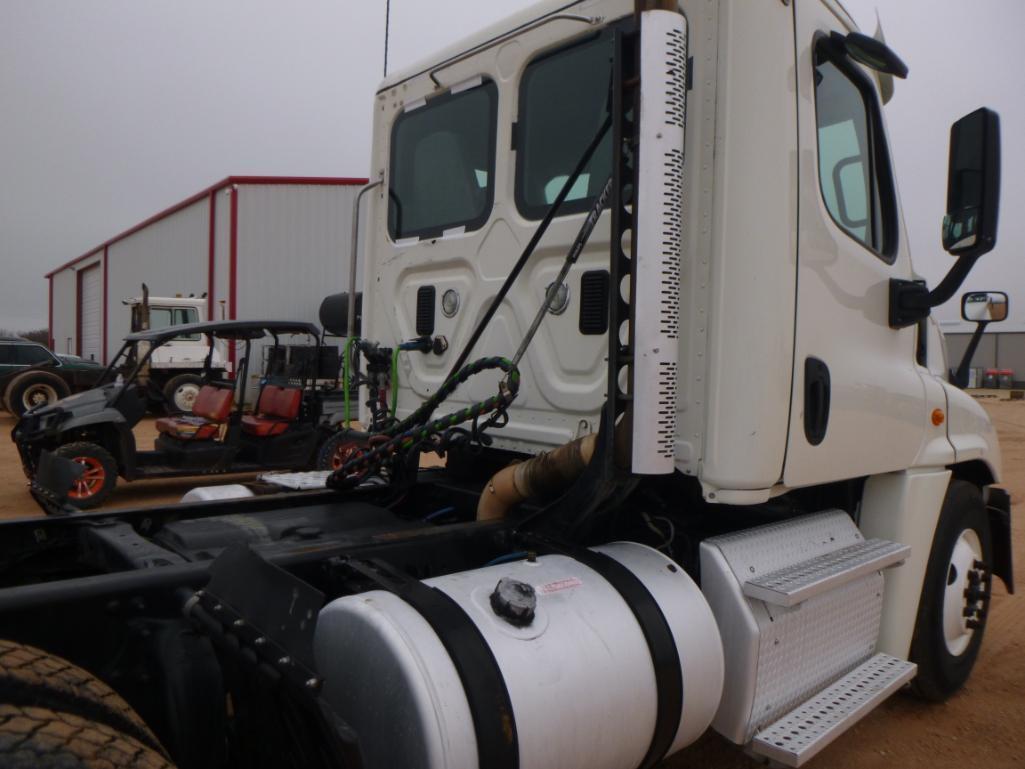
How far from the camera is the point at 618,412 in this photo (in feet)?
7.27

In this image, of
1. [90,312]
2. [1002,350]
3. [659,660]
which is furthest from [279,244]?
[1002,350]

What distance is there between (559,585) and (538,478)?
58 cm

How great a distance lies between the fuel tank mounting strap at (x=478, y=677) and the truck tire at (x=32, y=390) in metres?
14.4

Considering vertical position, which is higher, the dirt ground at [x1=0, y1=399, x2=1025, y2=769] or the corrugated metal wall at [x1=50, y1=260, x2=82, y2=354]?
the corrugated metal wall at [x1=50, y1=260, x2=82, y2=354]

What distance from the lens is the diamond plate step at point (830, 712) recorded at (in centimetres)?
212

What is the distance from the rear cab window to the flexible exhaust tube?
2.81 feet

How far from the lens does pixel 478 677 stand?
1613 millimetres

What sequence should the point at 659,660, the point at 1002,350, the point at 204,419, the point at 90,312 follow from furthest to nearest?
1. the point at 1002,350
2. the point at 90,312
3. the point at 204,419
4. the point at 659,660

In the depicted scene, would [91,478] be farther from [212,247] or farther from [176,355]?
[212,247]

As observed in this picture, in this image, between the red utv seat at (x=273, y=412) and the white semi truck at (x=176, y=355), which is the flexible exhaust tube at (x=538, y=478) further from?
the white semi truck at (x=176, y=355)

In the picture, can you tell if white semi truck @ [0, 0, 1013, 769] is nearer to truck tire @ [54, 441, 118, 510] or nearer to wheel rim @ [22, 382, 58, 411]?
truck tire @ [54, 441, 118, 510]

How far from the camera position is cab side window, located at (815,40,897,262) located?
8.66 ft

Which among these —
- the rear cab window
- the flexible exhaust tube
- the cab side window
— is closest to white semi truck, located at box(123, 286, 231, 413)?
the rear cab window

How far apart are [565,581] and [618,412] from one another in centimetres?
50
